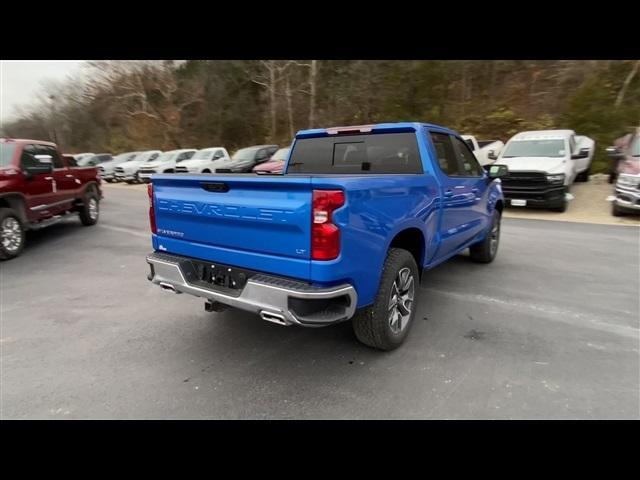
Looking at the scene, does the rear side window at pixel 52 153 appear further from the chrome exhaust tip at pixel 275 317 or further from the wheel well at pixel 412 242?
the wheel well at pixel 412 242

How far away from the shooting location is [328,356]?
330 cm

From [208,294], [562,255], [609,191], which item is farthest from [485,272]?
[609,191]

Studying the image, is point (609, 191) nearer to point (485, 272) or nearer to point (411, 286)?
point (485, 272)

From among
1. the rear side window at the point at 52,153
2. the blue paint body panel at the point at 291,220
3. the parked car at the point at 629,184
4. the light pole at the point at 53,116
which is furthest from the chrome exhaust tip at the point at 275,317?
the light pole at the point at 53,116

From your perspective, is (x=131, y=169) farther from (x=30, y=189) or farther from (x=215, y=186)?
(x=215, y=186)

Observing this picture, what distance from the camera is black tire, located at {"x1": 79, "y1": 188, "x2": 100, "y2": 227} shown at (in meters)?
9.23

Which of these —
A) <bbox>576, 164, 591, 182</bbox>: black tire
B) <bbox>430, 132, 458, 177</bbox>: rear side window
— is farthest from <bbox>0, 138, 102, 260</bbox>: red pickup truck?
<bbox>576, 164, 591, 182</bbox>: black tire

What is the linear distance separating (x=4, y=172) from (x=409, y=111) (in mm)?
18817

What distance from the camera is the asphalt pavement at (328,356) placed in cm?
266

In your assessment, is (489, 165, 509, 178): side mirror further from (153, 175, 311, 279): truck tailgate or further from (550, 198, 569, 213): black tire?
(550, 198, 569, 213): black tire

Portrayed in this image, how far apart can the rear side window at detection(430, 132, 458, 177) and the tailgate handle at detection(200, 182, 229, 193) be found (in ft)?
7.55

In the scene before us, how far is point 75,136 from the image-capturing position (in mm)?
50125

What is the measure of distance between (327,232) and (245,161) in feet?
54.2

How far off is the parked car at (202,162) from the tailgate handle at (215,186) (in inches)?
635
